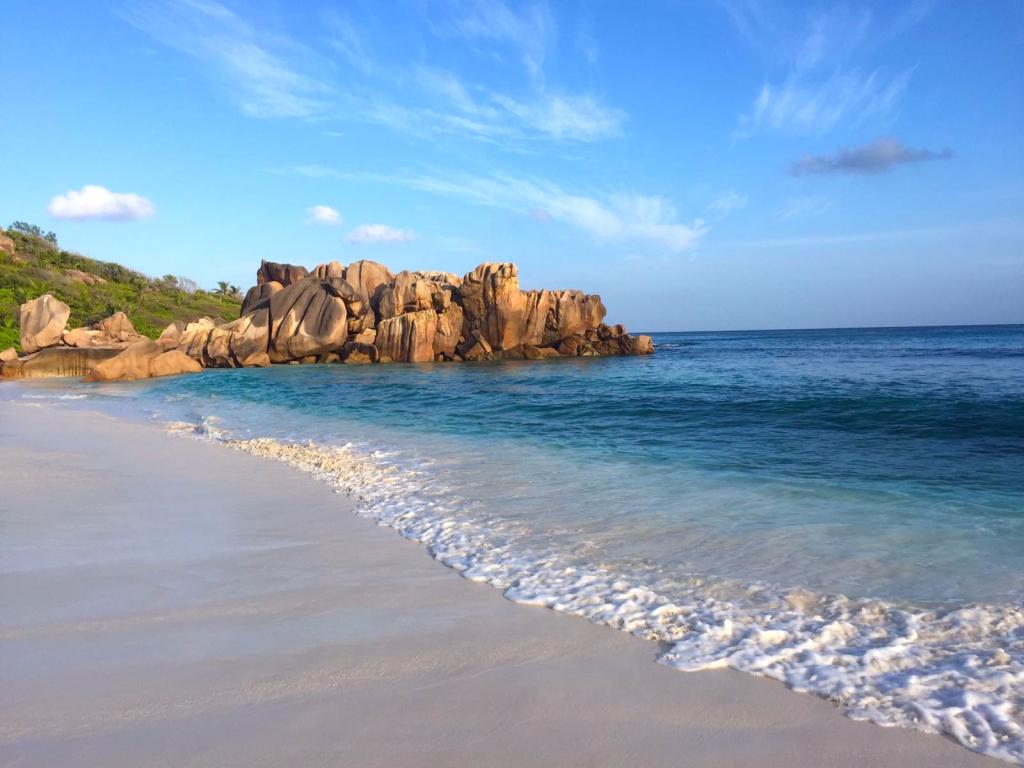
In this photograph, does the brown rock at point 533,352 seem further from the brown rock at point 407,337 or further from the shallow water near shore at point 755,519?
the shallow water near shore at point 755,519

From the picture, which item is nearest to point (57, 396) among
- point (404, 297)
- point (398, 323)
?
point (398, 323)

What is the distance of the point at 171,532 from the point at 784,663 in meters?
5.31

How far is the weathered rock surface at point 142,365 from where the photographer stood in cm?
3117

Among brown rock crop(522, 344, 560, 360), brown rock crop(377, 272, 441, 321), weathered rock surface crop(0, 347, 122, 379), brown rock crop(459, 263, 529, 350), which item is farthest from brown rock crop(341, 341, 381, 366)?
weathered rock surface crop(0, 347, 122, 379)

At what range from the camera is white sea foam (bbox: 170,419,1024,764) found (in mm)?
3094

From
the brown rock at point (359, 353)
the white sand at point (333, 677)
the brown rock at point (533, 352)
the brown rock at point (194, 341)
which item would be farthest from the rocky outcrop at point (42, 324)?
the white sand at point (333, 677)

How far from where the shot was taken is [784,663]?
3.58 meters

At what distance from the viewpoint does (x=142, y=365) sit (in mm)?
33156

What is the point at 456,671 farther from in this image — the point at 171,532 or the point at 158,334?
the point at 158,334

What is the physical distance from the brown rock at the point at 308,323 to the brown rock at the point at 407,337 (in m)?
2.71

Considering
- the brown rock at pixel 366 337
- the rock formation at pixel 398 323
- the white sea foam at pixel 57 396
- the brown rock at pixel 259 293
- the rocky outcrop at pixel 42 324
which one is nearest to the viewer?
the white sea foam at pixel 57 396

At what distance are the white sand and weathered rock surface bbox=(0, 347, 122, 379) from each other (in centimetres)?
3294

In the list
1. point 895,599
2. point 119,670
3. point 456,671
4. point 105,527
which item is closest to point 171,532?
point 105,527

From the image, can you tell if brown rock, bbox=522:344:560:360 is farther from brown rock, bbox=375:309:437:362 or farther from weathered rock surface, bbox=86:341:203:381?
weathered rock surface, bbox=86:341:203:381
